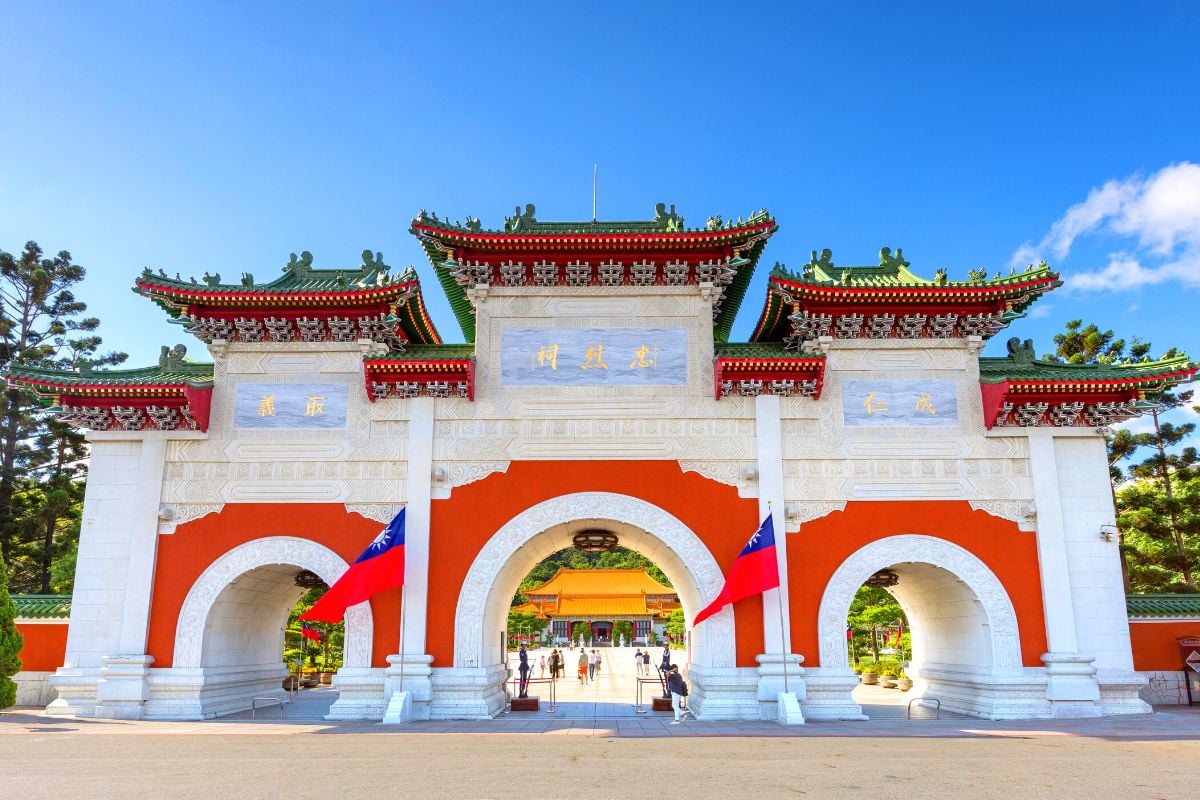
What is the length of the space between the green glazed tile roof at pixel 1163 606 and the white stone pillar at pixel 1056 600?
2.51 m

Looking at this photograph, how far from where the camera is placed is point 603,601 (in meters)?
47.6

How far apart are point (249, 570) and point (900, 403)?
512 inches

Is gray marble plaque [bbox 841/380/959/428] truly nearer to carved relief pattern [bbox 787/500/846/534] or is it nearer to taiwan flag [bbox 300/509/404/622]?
carved relief pattern [bbox 787/500/846/534]

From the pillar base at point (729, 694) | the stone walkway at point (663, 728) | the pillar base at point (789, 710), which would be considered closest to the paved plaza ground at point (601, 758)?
the stone walkway at point (663, 728)

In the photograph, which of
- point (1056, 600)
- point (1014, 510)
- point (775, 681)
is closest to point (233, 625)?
point (775, 681)

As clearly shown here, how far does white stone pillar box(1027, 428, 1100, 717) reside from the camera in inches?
563

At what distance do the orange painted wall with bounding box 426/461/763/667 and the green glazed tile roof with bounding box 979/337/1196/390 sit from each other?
230 inches

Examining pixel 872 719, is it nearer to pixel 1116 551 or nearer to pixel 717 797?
pixel 1116 551

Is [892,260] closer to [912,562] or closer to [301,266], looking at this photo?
[912,562]

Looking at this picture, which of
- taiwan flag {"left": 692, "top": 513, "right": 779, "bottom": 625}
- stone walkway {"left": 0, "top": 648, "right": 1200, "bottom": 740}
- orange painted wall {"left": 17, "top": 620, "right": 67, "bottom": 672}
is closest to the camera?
stone walkway {"left": 0, "top": 648, "right": 1200, "bottom": 740}

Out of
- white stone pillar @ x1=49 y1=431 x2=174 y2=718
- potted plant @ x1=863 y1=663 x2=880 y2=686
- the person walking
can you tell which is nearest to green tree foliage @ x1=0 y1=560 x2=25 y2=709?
white stone pillar @ x1=49 y1=431 x2=174 y2=718

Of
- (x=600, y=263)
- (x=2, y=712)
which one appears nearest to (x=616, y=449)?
(x=600, y=263)

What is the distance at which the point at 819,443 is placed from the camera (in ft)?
50.8

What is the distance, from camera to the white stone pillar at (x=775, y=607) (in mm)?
14203
